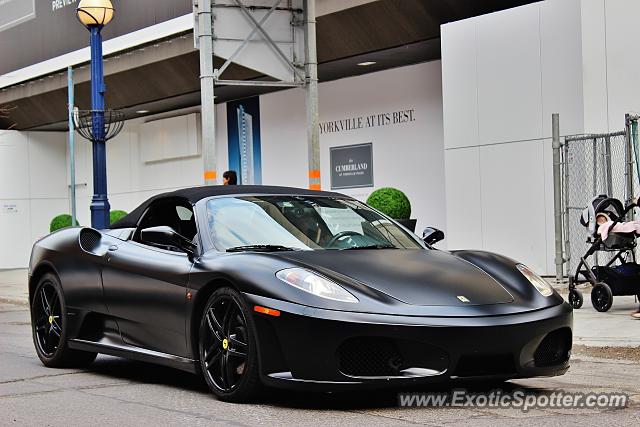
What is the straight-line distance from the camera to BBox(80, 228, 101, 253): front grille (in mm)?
8398

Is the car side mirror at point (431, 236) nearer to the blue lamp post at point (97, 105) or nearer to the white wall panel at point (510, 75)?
the blue lamp post at point (97, 105)

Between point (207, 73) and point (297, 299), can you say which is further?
point (207, 73)

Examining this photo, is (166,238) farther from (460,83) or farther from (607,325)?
(460,83)

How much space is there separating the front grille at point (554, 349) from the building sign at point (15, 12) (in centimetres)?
2682

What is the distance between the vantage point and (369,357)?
20.2 feet

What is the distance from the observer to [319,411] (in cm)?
628

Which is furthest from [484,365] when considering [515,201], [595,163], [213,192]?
[515,201]

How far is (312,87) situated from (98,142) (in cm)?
345

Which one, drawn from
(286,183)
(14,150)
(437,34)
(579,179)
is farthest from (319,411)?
(14,150)

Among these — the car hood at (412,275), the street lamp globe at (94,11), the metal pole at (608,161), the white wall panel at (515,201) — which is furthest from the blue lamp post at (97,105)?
the car hood at (412,275)

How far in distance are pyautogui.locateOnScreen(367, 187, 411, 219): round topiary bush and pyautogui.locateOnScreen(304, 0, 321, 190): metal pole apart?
4.77 metres

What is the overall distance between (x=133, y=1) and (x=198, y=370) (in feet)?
66.5

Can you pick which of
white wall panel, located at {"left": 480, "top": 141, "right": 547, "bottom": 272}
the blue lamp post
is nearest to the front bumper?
the blue lamp post

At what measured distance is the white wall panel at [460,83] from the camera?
17938 millimetres
